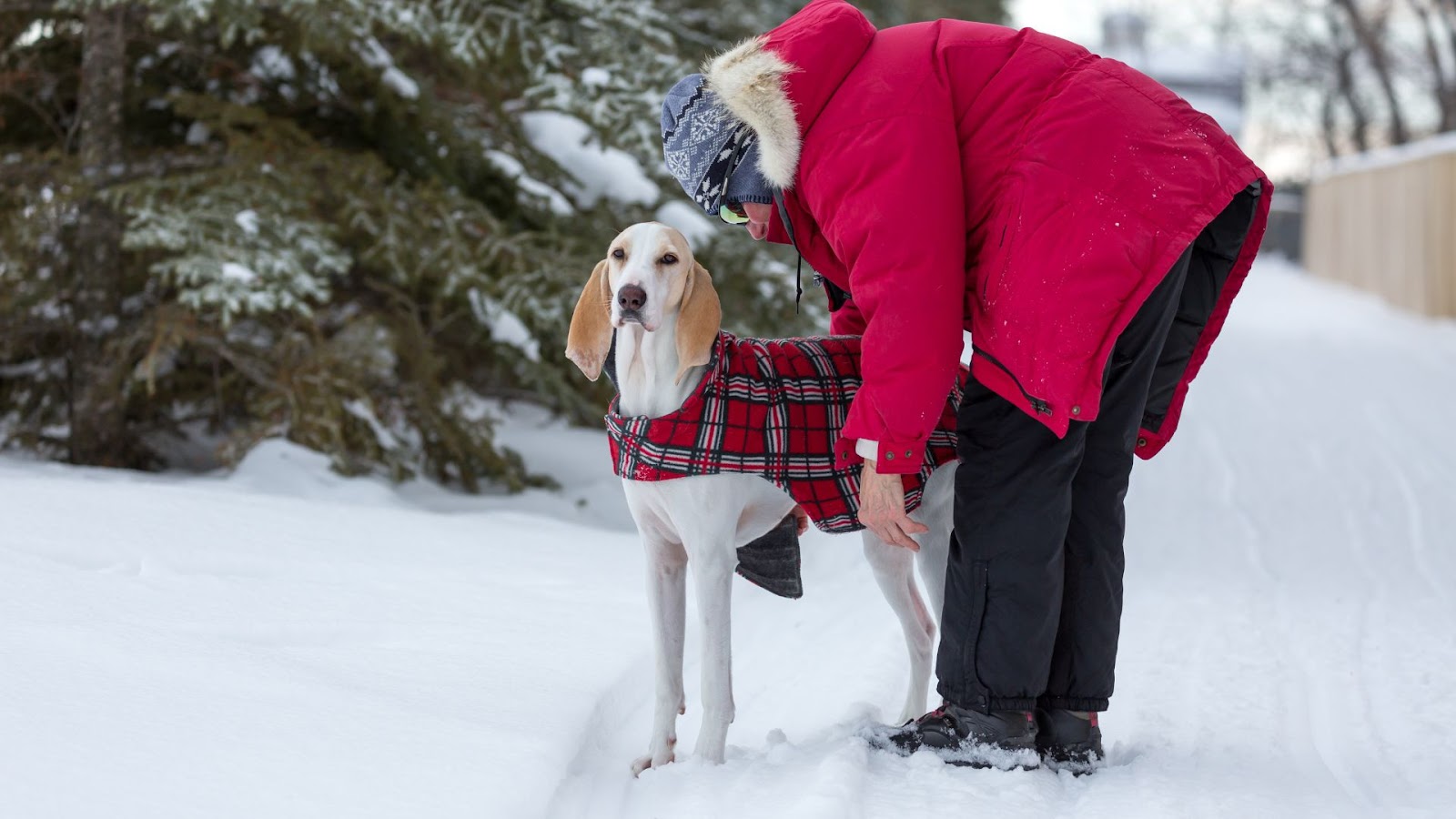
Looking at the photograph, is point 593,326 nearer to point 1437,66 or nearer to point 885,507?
point 885,507

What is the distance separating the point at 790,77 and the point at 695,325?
61 cm

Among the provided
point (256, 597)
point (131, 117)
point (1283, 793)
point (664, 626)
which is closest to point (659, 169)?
point (131, 117)

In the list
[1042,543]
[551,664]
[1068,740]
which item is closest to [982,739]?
[1068,740]

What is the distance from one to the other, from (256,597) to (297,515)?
117 centimetres

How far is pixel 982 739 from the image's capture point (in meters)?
3.12

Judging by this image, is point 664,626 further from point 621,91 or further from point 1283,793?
point 621,91

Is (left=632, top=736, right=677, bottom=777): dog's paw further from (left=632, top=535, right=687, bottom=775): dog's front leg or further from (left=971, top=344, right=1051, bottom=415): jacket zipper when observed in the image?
(left=971, top=344, right=1051, bottom=415): jacket zipper

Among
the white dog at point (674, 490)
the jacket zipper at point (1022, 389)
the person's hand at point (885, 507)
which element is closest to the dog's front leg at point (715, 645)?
the white dog at point (674, 490)

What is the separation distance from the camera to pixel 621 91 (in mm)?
6098

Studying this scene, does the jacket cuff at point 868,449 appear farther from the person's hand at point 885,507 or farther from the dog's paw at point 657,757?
the dog's paw at point 657,757

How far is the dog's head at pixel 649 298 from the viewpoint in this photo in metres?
3.01

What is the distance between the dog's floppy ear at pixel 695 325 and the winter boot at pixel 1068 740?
1.23 meters

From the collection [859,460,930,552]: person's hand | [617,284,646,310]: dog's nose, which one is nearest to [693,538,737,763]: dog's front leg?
[859,460,930,552]: person's hand

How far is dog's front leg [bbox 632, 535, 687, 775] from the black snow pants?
0.66 metres
